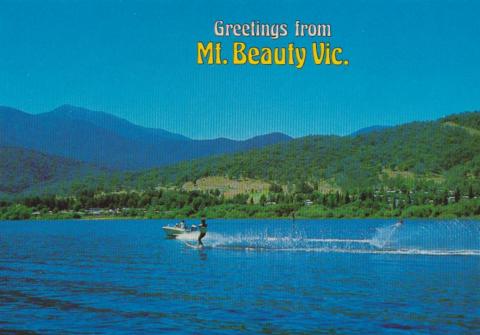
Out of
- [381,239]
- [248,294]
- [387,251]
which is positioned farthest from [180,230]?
[248,294]

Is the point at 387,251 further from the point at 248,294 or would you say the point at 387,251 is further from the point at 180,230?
the point at 180,230

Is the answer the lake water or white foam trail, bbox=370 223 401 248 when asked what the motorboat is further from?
the lake water

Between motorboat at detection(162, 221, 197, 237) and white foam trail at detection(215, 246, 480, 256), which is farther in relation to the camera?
motorboat at detection(162, 221, 197, 237)

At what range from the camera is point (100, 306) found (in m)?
29.6

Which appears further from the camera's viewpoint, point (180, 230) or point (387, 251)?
point (180, 230)

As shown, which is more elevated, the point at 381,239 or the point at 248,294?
the point at 381,239

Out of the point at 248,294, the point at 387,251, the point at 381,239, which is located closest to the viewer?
the point at 248,294

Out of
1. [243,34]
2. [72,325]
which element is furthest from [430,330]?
[243,34]

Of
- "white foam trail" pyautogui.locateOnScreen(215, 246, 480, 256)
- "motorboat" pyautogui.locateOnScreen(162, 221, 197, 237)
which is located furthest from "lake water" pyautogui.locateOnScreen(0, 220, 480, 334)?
"motorboat" pyautogui.locateOnScreen(162, 221, 197, 237)

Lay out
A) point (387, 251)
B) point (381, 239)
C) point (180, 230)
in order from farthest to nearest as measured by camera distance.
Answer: point (180, 230) < point (381, 239) < point (387, 251)

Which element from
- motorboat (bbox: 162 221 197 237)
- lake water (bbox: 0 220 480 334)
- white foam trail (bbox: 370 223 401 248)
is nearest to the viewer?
lake water (bbox: 0 220 480 334)

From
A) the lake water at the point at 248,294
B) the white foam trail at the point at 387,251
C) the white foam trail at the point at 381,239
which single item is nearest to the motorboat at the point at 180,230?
the white foam trail at the point at 387,251

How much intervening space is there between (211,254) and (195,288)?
74.5ft

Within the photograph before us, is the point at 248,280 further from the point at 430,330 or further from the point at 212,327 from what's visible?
the point at 430,330
